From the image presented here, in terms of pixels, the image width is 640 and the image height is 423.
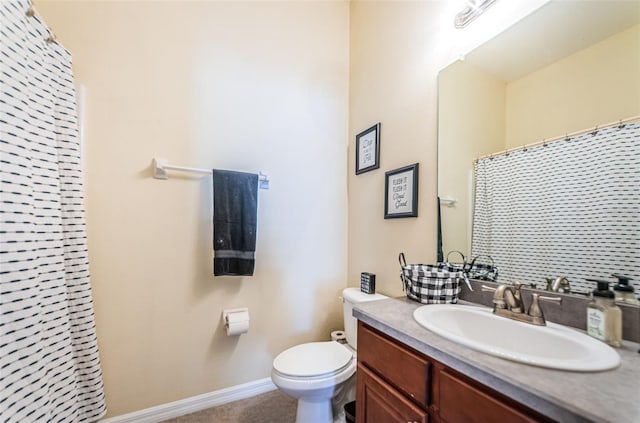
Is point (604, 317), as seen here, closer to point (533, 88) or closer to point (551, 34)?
point (533, 88)

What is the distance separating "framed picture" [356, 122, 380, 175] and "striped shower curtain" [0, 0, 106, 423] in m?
1.59

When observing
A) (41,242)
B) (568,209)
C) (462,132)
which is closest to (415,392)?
(568,209)

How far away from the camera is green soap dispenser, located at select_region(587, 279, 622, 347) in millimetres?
699

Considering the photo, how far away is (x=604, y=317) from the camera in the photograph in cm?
71

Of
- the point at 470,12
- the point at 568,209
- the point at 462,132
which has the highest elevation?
the point at 470,12

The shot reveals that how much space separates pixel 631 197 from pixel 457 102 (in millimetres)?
755

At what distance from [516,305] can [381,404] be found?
0.59m

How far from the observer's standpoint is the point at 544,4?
0.94 meters

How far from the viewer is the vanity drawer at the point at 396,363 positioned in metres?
0.75

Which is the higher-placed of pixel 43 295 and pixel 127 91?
pixel 127 91

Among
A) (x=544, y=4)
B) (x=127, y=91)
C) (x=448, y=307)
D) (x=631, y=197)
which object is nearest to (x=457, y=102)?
(x=544, y=4)

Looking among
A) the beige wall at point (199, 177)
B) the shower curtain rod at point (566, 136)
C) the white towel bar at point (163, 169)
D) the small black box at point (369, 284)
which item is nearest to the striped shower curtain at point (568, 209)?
Answer: the shower curtain rod at point (566, 136)

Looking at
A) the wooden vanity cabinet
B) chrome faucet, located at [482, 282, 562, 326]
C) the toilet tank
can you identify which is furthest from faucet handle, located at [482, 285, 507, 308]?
the toilet tank

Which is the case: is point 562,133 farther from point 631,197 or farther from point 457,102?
point 457,102
